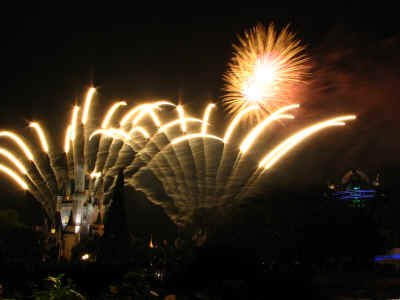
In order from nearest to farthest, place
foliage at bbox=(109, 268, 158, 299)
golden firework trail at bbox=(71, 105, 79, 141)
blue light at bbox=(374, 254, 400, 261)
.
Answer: foliage at bbox=(109, 268, 158, 299), golden firework trail at bbox=(71, 105, 79, 141), blue light at bbox=(374, 254, 400, 261)

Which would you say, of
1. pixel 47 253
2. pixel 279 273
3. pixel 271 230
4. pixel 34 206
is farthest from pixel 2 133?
pixel 34 206

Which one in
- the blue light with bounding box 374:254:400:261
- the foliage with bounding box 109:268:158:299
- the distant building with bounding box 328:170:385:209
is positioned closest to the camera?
the foliage with bounding box 109:268:158:299

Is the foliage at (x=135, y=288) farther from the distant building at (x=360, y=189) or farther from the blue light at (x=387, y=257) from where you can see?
the blue light at (x=387, y=257)

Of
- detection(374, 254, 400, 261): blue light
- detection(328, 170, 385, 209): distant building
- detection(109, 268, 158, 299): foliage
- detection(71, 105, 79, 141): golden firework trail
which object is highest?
detection(71, 105, 79, 141): golden firework trail

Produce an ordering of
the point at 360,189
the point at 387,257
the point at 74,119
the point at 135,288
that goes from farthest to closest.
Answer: the point at 387,257 < the point at 360,189 < the point at 74,119 < the point at 135,288

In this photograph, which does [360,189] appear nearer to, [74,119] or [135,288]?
[74,119]

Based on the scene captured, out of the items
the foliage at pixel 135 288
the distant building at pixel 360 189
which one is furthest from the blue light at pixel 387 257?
the foliage at pixel 135 288

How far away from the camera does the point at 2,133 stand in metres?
41.7

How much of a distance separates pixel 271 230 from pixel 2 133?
30511 mm

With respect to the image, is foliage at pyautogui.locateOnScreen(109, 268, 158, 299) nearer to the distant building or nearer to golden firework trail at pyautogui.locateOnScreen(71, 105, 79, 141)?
golden firework trail at pyautogui.locateOnScreen(71, 105, 79, 141)

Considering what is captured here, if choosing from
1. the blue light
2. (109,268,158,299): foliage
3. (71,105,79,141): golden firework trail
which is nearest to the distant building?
the blue light

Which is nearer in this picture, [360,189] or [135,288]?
[135,288]

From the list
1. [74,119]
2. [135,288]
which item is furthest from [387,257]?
[135,288]

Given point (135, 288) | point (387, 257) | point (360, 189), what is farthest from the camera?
point (387, 257)
